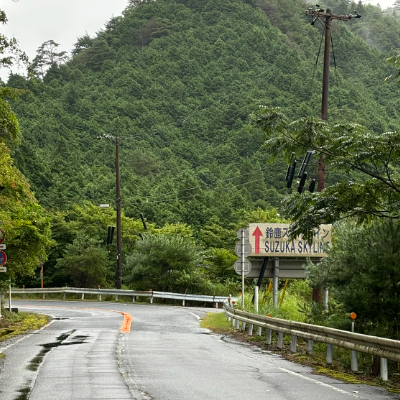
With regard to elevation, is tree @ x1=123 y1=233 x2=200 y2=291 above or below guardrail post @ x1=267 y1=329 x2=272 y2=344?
above

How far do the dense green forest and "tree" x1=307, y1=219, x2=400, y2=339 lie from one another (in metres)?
28.0

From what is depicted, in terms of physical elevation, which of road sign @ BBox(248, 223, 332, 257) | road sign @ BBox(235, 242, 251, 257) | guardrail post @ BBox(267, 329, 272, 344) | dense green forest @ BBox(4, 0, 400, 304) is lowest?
guardrail post @ BBox(267, 329, 272, 344)

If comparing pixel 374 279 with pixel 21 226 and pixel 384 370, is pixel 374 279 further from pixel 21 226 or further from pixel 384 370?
pixel 21 226

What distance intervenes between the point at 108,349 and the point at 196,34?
184 metres

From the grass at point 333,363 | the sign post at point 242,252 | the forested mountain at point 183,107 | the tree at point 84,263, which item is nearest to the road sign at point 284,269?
the sign post at point 242,252

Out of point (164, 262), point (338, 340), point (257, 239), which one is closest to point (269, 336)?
point (338, 340)

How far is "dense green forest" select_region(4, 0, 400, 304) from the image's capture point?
59.4 metres

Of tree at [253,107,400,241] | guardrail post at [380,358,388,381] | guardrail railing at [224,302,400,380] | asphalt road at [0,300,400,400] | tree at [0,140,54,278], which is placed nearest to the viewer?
asphalt road at [0,300,400,400]

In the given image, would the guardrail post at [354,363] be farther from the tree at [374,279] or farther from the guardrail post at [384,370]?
the tree at [374,279]

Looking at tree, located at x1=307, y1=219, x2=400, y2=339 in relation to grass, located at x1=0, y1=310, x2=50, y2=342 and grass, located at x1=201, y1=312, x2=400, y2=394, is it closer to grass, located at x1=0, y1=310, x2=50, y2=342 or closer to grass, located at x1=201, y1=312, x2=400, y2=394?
grass, located at x1=201, y1=312, x2=400, y2=394

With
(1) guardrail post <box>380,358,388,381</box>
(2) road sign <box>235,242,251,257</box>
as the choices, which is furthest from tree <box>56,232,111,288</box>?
(1) guardrail post <box>380,358,388,381</box>

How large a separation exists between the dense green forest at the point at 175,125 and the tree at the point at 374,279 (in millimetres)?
28019

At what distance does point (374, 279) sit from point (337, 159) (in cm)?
271

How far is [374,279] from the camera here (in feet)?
50.1
